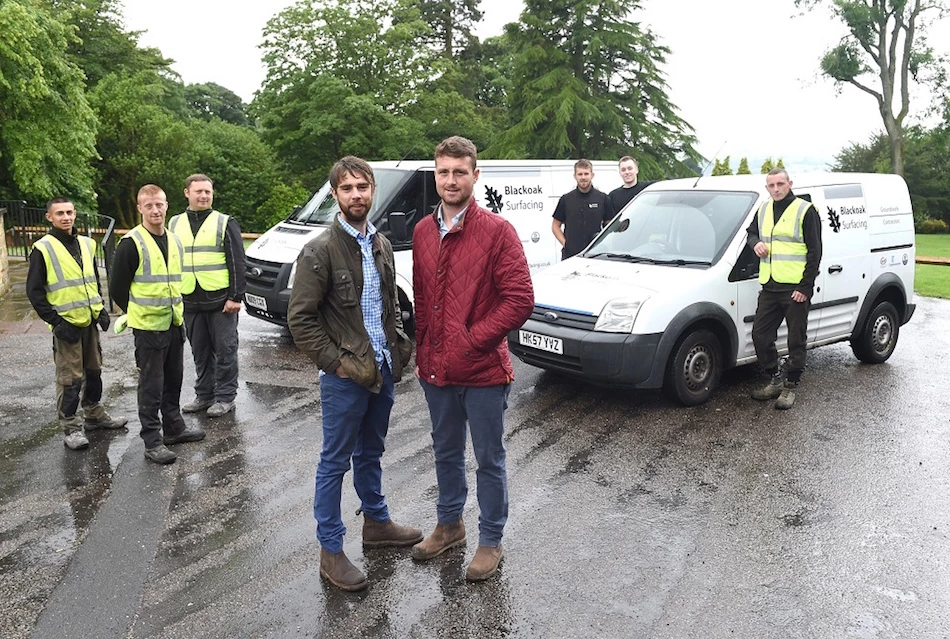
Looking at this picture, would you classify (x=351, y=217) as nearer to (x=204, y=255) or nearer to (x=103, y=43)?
(x=204, y=255)

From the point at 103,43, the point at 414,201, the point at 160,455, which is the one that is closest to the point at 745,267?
the point at 414,201

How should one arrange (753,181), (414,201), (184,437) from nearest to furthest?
(184,437)
(753,181)
(414,201)

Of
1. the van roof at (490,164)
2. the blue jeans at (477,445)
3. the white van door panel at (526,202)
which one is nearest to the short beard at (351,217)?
the blue jeans at (477,445)

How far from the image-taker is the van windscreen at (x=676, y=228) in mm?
7191

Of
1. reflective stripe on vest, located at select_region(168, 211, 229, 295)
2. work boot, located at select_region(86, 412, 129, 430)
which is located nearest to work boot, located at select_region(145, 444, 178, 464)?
work boot, located at select_region(86, 412, 129, 430)

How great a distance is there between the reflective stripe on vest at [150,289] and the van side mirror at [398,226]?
11.3 feet

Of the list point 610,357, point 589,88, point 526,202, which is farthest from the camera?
point 589,88

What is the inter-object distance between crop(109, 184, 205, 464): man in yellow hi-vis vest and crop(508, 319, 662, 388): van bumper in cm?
301

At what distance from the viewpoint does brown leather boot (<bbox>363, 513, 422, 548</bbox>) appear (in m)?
4.32

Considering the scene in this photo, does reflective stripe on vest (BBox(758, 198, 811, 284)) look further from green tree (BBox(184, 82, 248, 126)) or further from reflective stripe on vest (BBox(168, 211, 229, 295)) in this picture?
green tree (BBox(184, 82, 248, 126))

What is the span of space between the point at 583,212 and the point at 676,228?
163cm

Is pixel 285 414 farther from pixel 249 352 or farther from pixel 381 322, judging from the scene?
pixel 381 322

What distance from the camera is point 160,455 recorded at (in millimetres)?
5523

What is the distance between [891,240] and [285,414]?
20.4 ft
